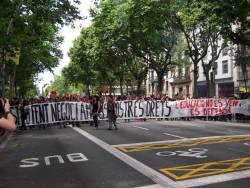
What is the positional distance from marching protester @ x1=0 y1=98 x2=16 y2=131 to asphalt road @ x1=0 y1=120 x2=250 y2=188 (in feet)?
13.7

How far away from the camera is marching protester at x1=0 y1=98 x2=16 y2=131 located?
3.89 meters

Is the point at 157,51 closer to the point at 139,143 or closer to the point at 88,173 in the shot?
the point at 139,143

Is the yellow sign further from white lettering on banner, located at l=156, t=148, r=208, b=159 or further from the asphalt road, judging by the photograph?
white lettering on banner, located at l=156, t=148, r=208, b=159

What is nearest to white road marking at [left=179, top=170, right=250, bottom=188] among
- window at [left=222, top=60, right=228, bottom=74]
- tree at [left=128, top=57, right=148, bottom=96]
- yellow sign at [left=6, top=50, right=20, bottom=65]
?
yellow sign at [left=6, top=50, right=20, bottom=65]

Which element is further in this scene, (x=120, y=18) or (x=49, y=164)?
(x=120, y=18)

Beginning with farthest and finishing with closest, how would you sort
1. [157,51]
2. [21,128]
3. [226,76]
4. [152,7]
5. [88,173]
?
[226,76] → [157,51] → [152,7] → [21,128] → [88,173]

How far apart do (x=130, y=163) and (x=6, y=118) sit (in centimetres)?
673

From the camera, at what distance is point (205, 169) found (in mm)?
9219

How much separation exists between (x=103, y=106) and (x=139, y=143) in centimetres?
1387

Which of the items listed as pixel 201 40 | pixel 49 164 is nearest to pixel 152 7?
pixel 201 40

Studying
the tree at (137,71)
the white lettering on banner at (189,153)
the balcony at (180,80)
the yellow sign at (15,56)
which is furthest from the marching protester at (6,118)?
the balcony at (180,80)

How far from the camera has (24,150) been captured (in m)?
14.2

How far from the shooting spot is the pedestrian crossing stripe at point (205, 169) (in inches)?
340

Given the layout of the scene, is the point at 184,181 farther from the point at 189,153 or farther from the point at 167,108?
the point at 167,108
